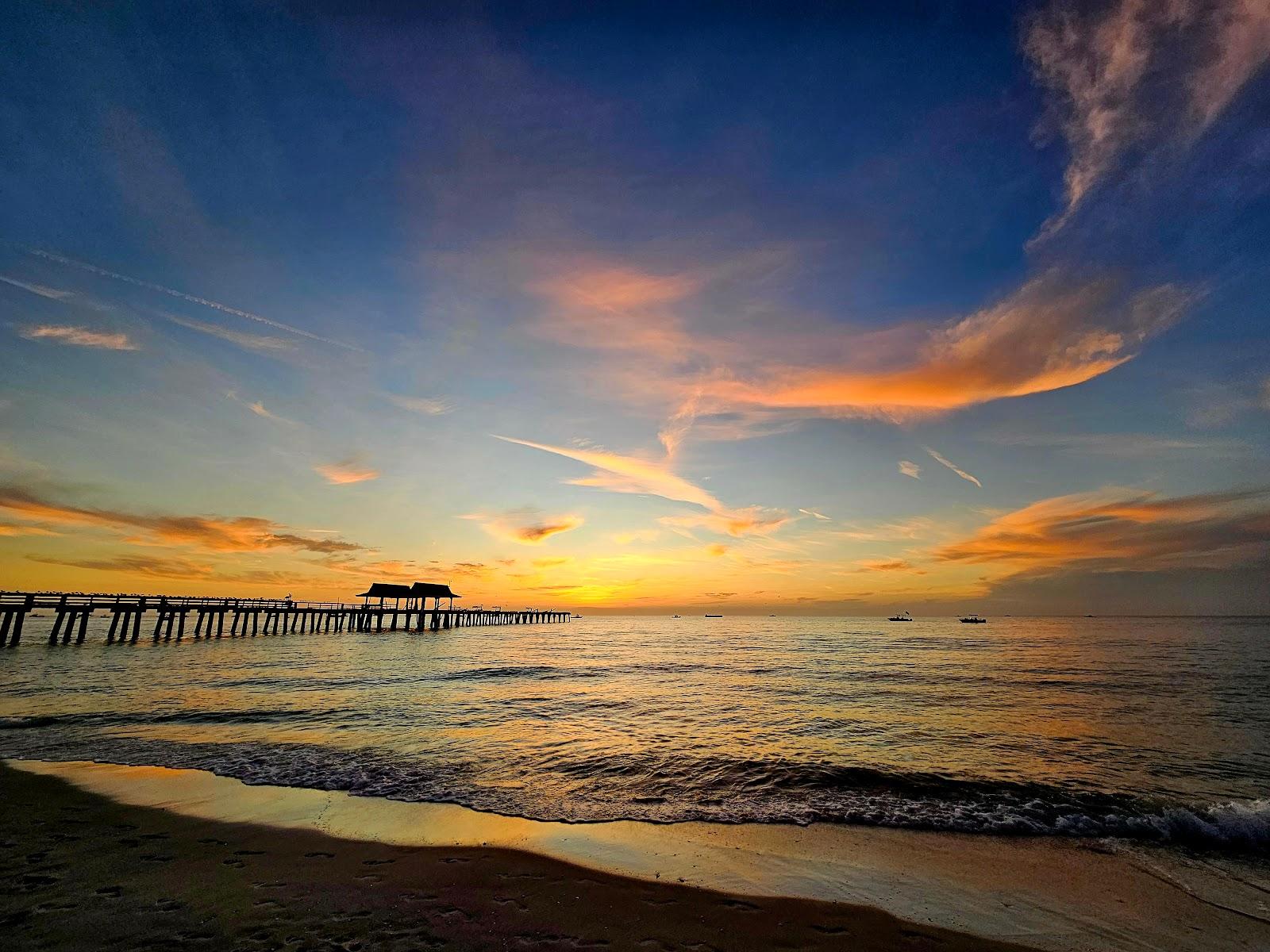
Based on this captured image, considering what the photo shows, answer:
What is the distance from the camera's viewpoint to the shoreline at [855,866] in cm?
618

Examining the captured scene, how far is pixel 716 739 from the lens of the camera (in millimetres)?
16188

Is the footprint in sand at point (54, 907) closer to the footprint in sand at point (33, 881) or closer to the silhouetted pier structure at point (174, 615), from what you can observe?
the footprint in sand at point (33, 881)

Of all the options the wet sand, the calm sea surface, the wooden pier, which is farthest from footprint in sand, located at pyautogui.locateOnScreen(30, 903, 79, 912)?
the wooden pier

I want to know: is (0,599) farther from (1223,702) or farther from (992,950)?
(1223,702)

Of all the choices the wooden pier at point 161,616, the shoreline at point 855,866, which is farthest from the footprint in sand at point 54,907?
the wooden pier at point 161,616

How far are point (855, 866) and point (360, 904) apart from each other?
244 inches

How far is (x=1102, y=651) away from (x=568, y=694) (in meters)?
54.7

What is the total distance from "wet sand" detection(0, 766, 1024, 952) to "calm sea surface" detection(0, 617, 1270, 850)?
2.95 meters

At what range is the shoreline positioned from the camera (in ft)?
20.3

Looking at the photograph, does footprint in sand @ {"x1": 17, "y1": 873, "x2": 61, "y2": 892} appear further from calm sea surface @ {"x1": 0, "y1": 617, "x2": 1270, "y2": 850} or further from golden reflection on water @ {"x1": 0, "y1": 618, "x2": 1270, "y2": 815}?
golden reflection on water @ {"x1": 0, "y1": 618, "x2": 1270, "y2": 815}

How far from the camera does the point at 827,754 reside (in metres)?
14.2

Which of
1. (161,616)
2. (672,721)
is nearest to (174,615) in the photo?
(161,616)

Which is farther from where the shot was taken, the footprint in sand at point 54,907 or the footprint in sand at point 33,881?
the footprint in sand at point 33,881

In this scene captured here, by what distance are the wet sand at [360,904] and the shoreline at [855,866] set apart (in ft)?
0.81
